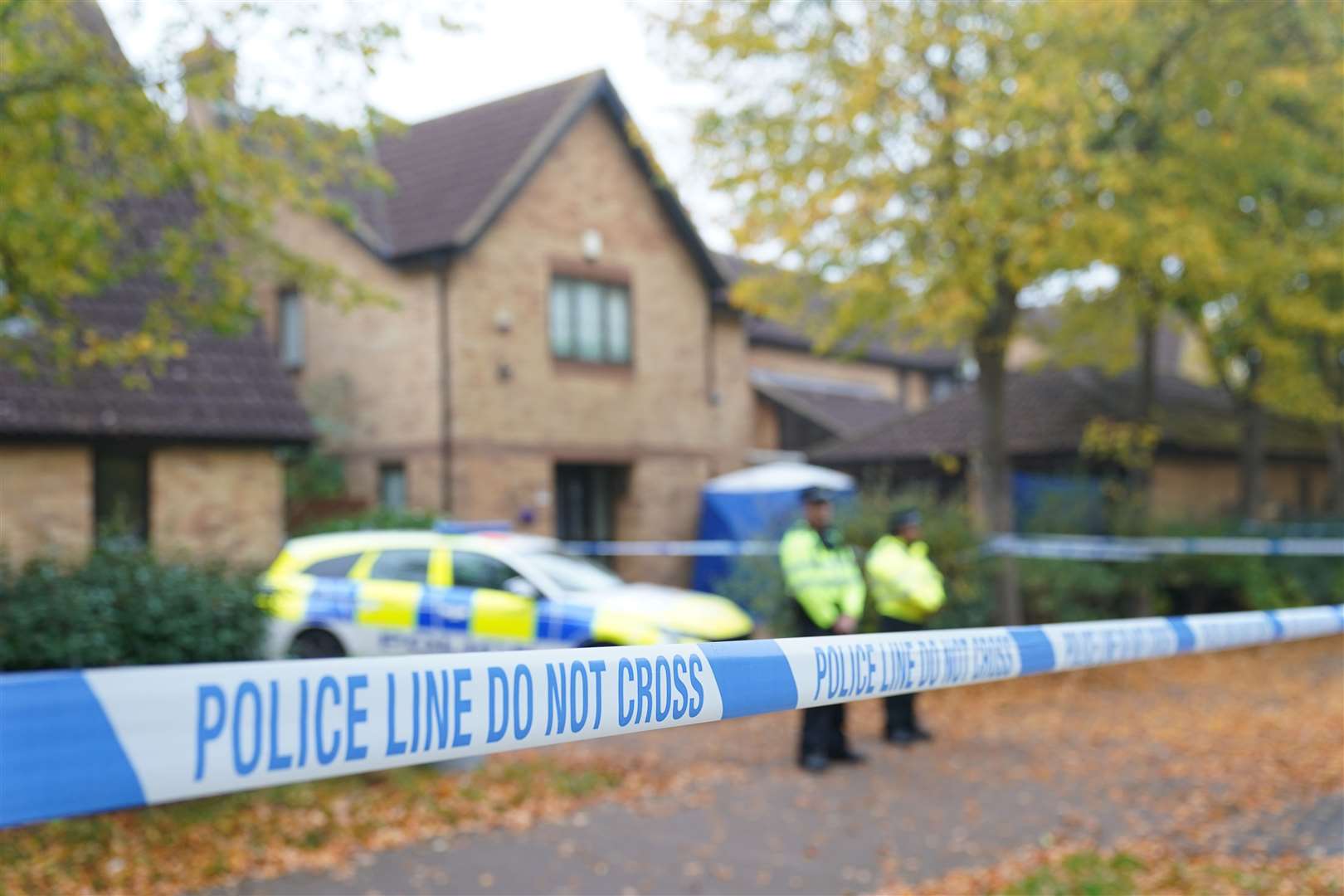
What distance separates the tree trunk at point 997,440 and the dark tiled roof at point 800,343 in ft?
5.09

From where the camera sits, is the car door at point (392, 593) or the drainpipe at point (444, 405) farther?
the drainpipe at point (444, 405)

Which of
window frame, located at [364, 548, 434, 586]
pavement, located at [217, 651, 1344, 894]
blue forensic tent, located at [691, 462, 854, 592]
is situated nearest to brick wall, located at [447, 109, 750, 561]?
blue forensic tent, located at [691, 462, 854, 592]

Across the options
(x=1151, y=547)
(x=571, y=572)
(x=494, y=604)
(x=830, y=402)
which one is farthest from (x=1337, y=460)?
(x=494, y=604)

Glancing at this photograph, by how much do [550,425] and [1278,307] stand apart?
33.2ft

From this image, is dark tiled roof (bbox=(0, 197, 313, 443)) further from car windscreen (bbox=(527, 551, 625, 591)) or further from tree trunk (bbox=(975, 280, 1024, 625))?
tree trunk (bbox=(975, 280, 1024, 625))

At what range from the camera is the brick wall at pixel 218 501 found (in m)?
13.4

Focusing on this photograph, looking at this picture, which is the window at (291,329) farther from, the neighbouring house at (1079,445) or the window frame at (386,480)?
the neighbouring house at (1079,445)

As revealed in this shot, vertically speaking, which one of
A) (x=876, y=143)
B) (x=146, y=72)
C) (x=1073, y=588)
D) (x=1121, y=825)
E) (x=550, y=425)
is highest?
(x=876, y=143)

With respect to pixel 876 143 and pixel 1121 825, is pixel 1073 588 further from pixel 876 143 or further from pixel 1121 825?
pixel 1121 825

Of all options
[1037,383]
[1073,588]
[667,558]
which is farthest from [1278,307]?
[667,558]

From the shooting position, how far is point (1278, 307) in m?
15.5

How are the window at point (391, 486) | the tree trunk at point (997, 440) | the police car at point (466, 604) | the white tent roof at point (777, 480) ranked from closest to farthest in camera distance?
the police car at point (466, 604) < the tree trunk at point (997, 440) < the window at point (391, 486) < the white tent roof at point (777, 480)

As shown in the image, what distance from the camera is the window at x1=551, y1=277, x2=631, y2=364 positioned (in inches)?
784

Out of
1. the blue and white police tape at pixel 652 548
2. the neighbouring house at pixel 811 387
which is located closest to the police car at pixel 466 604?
the blue and white police tape at pixel 652 548
